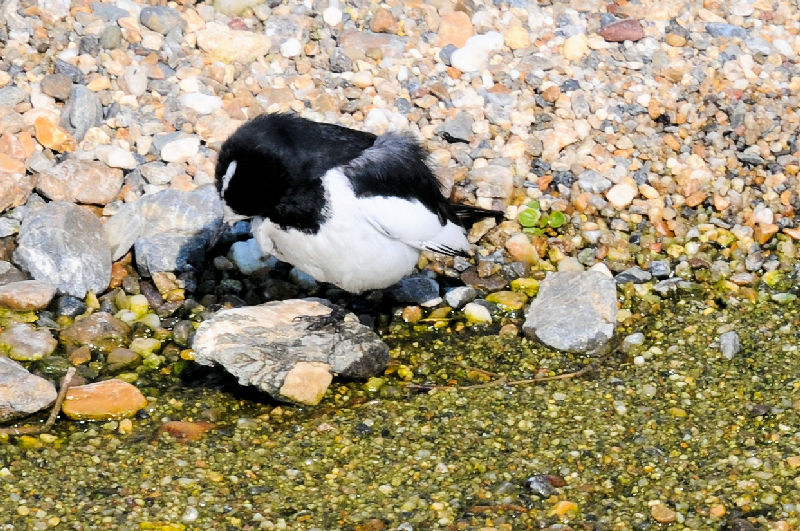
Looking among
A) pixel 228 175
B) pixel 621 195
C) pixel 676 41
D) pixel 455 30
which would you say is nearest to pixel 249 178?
pixel 228 175

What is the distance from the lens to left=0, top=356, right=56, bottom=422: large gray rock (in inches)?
211

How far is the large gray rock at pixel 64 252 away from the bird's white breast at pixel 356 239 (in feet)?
3.87

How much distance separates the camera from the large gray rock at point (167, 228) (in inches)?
266

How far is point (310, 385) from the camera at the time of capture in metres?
5.68

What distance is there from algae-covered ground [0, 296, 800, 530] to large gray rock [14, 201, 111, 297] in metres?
0.92

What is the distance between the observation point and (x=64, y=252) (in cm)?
653

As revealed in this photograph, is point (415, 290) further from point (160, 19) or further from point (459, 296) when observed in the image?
point (160, 19)

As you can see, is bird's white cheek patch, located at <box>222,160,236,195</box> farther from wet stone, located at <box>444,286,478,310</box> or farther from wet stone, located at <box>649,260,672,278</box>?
wet stone, located at <box>649,260,672,278</box>

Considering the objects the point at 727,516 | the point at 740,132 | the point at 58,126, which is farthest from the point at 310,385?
the point at 740,132

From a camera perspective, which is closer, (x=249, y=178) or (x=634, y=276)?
(x=249, y=178)

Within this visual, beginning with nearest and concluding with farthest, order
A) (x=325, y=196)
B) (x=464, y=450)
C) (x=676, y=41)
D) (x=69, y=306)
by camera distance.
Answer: (x=464, y=450)
(x=325, y=196)
(x=69, y=306)
(x=676, y=41)

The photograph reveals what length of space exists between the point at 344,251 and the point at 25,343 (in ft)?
5.70

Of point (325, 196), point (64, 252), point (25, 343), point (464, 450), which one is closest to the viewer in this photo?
point (464, 450)

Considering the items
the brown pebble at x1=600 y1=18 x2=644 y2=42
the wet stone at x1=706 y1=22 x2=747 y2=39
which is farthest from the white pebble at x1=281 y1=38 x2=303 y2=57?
the wet stone at x1=706 y1=22 x2=747 y2=39
